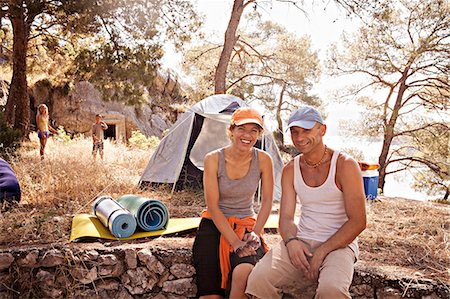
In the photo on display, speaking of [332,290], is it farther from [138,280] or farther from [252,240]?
[138,280]

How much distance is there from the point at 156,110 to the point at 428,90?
1055cm

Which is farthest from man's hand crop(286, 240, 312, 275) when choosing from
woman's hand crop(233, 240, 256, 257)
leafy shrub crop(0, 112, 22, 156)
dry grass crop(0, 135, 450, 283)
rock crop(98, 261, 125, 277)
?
leafy shrub crop(0, 112, 22, 156)

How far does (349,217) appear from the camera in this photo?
2.16 meters

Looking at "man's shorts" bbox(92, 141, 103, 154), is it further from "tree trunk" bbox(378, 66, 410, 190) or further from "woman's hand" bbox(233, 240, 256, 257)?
"tree trunk" bbox(378, 66, 410, 190)

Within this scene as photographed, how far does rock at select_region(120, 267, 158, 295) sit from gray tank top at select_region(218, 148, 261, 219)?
0.83 m

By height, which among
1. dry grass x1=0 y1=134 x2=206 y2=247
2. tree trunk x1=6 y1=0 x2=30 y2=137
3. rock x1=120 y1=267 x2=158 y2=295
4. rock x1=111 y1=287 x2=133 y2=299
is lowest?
rock x1=111 y1=287 x2=133 y2=299

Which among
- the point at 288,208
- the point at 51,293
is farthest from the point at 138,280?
the point at 288,208

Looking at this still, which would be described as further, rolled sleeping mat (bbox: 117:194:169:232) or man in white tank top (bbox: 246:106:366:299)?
rolled sleeping mat (bbox: 117:194:169:232)

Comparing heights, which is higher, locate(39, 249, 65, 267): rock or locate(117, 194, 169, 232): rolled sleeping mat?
locate(117, 194, 169, 232): rolled sleeping mat

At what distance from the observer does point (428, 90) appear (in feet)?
37.3

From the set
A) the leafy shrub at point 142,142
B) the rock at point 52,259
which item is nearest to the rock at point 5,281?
the rock at point 52,259

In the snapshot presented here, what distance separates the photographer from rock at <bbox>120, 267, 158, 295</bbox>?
295cm

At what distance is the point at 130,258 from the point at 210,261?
2.56ft

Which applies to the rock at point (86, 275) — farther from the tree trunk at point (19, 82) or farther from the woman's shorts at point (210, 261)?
the tree trunk at point (19, 82)
